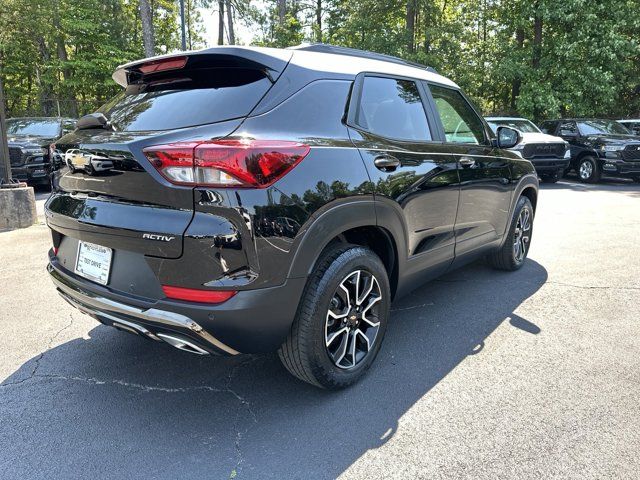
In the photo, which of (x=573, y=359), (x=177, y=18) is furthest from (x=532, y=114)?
(x=177, y=18)

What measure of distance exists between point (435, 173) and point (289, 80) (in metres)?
1.29

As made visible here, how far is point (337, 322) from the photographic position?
2.68 m

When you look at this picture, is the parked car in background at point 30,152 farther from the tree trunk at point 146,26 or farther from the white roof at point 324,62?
the tree trunk at point 146,26

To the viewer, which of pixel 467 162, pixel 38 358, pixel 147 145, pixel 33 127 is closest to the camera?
pixel 147 145

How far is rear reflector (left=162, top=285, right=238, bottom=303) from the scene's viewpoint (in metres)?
2.14

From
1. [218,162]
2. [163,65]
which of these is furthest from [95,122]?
[218,162]

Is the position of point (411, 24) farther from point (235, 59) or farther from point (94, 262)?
point (94, 262)

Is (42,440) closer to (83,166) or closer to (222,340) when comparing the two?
(222,340)

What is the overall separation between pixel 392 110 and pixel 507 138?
161cm

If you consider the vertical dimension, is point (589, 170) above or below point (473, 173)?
below

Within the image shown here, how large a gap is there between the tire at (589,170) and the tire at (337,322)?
12.4 metres

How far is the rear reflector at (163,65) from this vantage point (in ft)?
8.51

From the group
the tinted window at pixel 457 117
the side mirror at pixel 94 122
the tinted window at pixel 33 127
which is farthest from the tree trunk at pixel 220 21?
the side mirror at pixel 94 122

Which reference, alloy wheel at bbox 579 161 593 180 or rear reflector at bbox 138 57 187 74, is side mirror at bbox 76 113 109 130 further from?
alloy wheel at bbox 579 161 593 180
